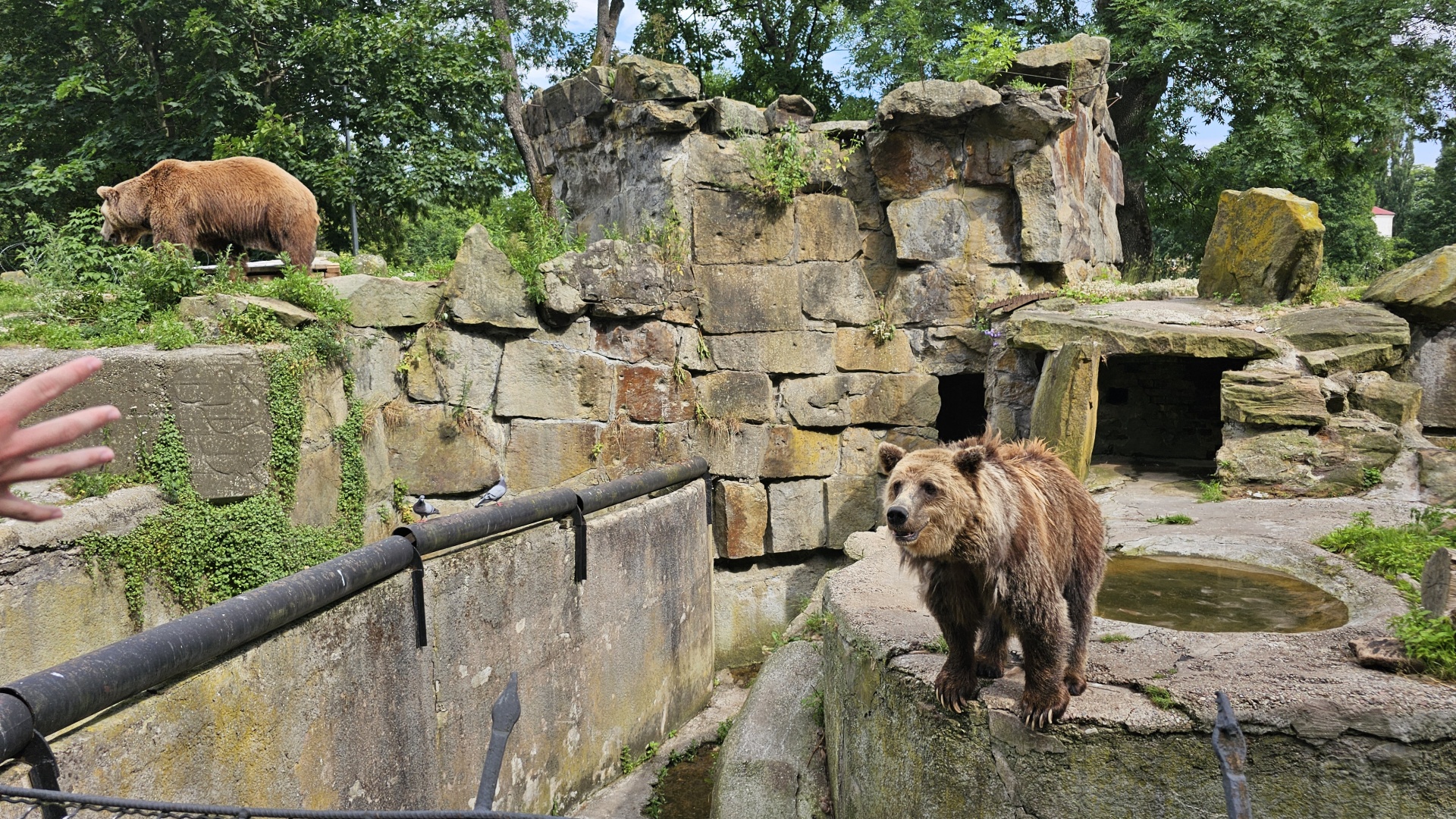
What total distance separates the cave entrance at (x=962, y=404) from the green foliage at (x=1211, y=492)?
4009mm

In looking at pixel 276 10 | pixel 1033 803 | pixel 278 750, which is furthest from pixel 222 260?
pixel 1033 803

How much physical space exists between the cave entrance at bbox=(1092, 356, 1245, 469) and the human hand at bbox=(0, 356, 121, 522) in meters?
10.6

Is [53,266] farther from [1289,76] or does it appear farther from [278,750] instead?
[1289,76]

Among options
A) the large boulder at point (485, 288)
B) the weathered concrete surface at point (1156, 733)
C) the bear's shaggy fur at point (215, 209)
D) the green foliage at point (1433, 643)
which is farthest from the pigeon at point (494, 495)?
the green foliage at point (1433, 643)

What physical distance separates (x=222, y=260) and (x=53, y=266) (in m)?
0.95

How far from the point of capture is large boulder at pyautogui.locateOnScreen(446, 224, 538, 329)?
7168 mm

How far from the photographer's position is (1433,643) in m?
3.21

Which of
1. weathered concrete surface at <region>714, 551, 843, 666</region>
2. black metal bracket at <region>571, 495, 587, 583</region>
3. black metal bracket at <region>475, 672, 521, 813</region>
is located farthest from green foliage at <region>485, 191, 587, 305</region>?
black metal bracket at <region>475, 672, 521, 813</region>

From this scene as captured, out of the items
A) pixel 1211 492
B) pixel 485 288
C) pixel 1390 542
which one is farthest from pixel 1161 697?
pixel 485 288

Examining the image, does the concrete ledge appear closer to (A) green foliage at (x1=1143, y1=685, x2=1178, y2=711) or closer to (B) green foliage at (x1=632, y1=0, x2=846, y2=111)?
(A) green foliage at (x1=1143, y1=685, x2=1178, y2=711)

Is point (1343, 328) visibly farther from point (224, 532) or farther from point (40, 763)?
point (40, 763)

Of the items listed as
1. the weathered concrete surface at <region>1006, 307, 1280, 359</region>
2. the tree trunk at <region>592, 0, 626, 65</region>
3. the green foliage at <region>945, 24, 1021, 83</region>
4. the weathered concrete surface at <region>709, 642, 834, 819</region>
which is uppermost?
the tree trunk at <region>592, 0, 626, 65</region>

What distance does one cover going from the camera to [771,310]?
9.08 metres

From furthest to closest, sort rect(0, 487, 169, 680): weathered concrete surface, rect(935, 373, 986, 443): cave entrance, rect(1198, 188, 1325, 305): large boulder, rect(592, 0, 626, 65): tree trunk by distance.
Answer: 1. rect(592, 0, 626, 65): tree trunk
2. rect(935, 373, 986, 443): cave entrance
3. rect(1198, 188, 1325, 305): large boulder
4. rect(0, 487, 169, 680): weathered concrete surface
